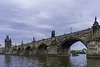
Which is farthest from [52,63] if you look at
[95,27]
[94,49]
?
[95,27]

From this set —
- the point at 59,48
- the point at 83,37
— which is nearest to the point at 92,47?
the point at 83,37

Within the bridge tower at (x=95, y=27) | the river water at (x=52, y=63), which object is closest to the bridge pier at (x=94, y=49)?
the river water at (x=52, y=63)

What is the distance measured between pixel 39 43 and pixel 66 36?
2654cm

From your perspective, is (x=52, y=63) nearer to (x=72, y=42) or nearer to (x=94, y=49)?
(x=94, y=49)

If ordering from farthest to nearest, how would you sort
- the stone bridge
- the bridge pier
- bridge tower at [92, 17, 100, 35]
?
bridge tower at [92, 17, 100, 35]
the stone bridge
the bridge pier

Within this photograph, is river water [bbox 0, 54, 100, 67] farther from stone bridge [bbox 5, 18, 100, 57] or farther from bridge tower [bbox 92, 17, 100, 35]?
bridge tower [bbox 92, 17, 100, 35]

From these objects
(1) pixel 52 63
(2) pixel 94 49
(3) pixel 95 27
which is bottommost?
(1) pixel 52 63

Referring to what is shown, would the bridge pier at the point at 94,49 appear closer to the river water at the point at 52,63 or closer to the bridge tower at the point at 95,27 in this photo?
the river water at the point at 52,63

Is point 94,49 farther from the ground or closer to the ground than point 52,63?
farther from the ground

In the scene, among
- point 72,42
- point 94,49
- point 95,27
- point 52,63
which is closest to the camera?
point 52,63

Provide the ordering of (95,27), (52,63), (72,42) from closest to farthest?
(52,63)
(95,27)
(72,42)

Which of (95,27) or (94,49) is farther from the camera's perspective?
(95,27)

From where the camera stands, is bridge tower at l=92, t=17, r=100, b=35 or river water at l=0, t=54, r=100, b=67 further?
bridge tower at l=92, t=17, r=100, b=35

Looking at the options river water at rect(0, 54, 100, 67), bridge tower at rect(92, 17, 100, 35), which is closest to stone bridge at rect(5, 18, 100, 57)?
bridge tower at rect(92, 17, 100, 35)
